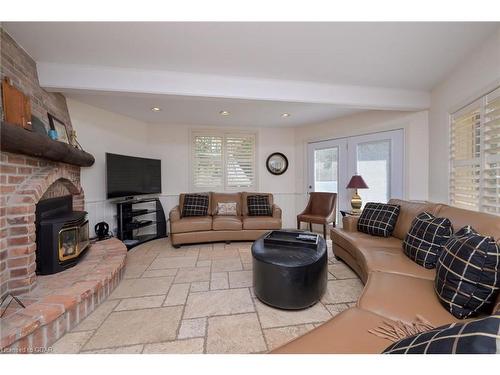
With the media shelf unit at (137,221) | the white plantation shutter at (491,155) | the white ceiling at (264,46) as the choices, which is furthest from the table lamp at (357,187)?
the media shelf unit at (137,221)

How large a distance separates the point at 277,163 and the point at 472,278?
375cm

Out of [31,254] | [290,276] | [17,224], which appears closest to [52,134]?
[17,224]

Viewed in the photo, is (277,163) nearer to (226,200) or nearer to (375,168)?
(226,200)

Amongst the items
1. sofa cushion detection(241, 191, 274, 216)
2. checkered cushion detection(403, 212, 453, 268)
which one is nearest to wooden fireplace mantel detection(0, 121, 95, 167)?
sofa cushion detection(241, 191, 274, 216)

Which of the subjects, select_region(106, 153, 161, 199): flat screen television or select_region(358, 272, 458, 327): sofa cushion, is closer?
select_region(358, 272, 458, 327): sofa cushion

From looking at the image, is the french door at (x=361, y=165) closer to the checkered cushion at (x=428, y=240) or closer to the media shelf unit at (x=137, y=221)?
the checkered cushion at (x=428, y=240)

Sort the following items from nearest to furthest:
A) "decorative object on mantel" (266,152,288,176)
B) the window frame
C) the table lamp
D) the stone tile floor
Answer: the stone tile floor
the table lamp
the window frame
"decorative object on mantel" (266,152,288,176)

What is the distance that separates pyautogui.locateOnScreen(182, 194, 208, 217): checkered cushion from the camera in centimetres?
368

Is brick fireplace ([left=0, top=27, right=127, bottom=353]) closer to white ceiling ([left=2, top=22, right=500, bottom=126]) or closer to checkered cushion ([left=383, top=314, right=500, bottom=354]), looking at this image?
white ceiling ([left=2, top=22, right=500, bottom=126])

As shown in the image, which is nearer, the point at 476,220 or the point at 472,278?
the point at 472,278

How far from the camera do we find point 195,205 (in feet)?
12.2
